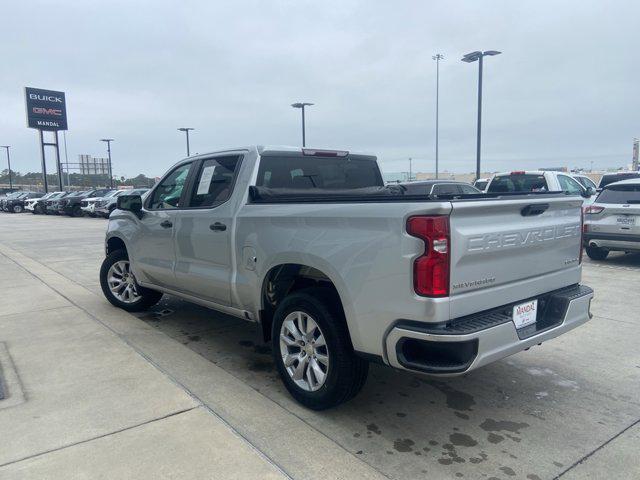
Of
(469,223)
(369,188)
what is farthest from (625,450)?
(369,188)

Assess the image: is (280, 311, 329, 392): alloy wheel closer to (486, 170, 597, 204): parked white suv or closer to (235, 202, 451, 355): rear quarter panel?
(235, 202, 451, 355): rear quarter panel

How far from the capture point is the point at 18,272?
9.33m

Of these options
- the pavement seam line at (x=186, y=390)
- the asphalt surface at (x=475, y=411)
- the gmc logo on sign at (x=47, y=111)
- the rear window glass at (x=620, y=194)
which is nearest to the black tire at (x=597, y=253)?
the rear window glass at (x=620, y=194)

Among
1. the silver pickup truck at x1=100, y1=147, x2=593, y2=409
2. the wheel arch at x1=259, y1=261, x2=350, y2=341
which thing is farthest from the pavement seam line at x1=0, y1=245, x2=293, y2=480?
the wheel arch at x1=259, y1=261, x2=350, y2=341

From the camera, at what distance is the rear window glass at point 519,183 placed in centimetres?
1136

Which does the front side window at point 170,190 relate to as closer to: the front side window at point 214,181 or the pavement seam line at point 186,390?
the front side window at point 214,181

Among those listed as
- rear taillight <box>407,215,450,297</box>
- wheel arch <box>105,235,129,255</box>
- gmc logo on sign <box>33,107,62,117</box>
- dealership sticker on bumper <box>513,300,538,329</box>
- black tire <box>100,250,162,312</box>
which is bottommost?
black tire <box>100,250,162,312</box>

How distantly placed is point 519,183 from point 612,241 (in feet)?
8.98

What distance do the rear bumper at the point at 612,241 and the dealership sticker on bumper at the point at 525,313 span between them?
→ 6.87 metres

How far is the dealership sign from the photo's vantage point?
5269cm

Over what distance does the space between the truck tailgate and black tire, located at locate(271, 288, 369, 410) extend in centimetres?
81

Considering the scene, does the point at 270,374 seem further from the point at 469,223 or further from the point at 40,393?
the point at 469,223

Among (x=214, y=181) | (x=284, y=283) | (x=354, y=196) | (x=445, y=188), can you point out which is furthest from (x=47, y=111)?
(x=354, y=196)

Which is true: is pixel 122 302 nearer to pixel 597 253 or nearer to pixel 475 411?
pixel 475 411
